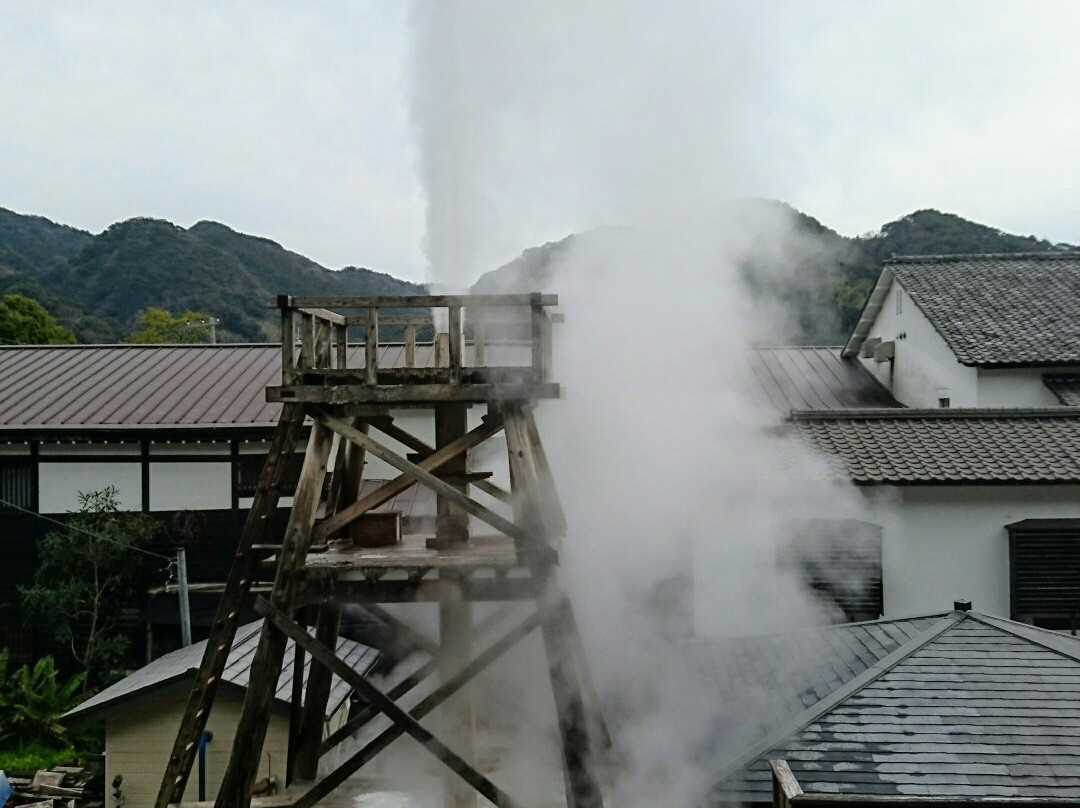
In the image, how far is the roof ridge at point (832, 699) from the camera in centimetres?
647

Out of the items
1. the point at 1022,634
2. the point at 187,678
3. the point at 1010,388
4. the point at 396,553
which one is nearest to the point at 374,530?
the point at 396,553

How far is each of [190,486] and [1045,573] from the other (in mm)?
12931

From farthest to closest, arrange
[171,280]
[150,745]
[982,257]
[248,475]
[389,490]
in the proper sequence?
[171,280], [982,257], [248,475], [150,745], [389,490]

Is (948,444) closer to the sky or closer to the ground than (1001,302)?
closer to the ground

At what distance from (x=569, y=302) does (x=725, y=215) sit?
219 centimetres

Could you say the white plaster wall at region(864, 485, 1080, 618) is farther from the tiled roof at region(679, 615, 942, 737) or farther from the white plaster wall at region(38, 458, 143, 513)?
the white plaster wall at region(38, 458, 143, 513)

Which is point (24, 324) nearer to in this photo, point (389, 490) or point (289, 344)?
point (289, 344)

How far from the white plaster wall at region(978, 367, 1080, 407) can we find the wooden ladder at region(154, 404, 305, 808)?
14.2m

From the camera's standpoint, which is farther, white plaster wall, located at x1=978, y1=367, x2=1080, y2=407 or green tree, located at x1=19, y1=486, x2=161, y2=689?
white plaster wall, located at x1=978, y1=367, x2=1080, y2=407

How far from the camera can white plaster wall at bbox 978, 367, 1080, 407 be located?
16656 millimetres

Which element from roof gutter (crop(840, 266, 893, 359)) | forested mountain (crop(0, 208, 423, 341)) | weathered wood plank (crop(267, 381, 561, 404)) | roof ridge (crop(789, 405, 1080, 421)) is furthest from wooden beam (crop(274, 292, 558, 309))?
forested mountain (crop(0, 208, 423, 341))

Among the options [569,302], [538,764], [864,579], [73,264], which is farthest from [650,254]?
[73,264]

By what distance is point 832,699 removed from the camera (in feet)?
22.4

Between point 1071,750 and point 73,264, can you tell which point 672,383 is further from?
point 73,264
